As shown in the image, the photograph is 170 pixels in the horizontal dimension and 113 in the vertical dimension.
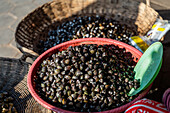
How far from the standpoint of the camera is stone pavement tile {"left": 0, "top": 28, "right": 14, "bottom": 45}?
2716 mm

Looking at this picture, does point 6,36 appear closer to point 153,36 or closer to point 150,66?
point 153,36

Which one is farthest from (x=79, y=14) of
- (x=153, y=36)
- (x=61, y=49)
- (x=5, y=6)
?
(x=5, y=6)

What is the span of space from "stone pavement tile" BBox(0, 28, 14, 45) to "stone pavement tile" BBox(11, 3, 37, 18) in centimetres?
40

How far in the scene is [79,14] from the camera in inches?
91.1

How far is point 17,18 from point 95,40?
6.58 feet

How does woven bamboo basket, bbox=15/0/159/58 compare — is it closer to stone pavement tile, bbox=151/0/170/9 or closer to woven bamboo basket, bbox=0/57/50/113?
woven bamboo basket, bbox=0/57/50/113

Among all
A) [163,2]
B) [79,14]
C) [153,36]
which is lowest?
[153,36]

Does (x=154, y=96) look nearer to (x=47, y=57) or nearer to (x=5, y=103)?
(x=47, y=57)

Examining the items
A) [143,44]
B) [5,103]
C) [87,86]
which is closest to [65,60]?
[87,86]

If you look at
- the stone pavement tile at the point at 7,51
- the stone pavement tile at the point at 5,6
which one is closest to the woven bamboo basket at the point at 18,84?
the stone pavement tile at the point at 7,51

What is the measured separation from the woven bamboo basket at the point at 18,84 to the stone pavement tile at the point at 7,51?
0.77 meters

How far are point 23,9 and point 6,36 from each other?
0.73 metres

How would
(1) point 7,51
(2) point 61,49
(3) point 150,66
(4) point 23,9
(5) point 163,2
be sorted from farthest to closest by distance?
(4) point 23,9 → (5) point 163,2 → (1) point 7,51 → (2) point 61,49 → (3) point 150,66

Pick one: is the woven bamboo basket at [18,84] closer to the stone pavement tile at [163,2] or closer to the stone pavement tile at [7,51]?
the stone pavement tile at [7,51]
